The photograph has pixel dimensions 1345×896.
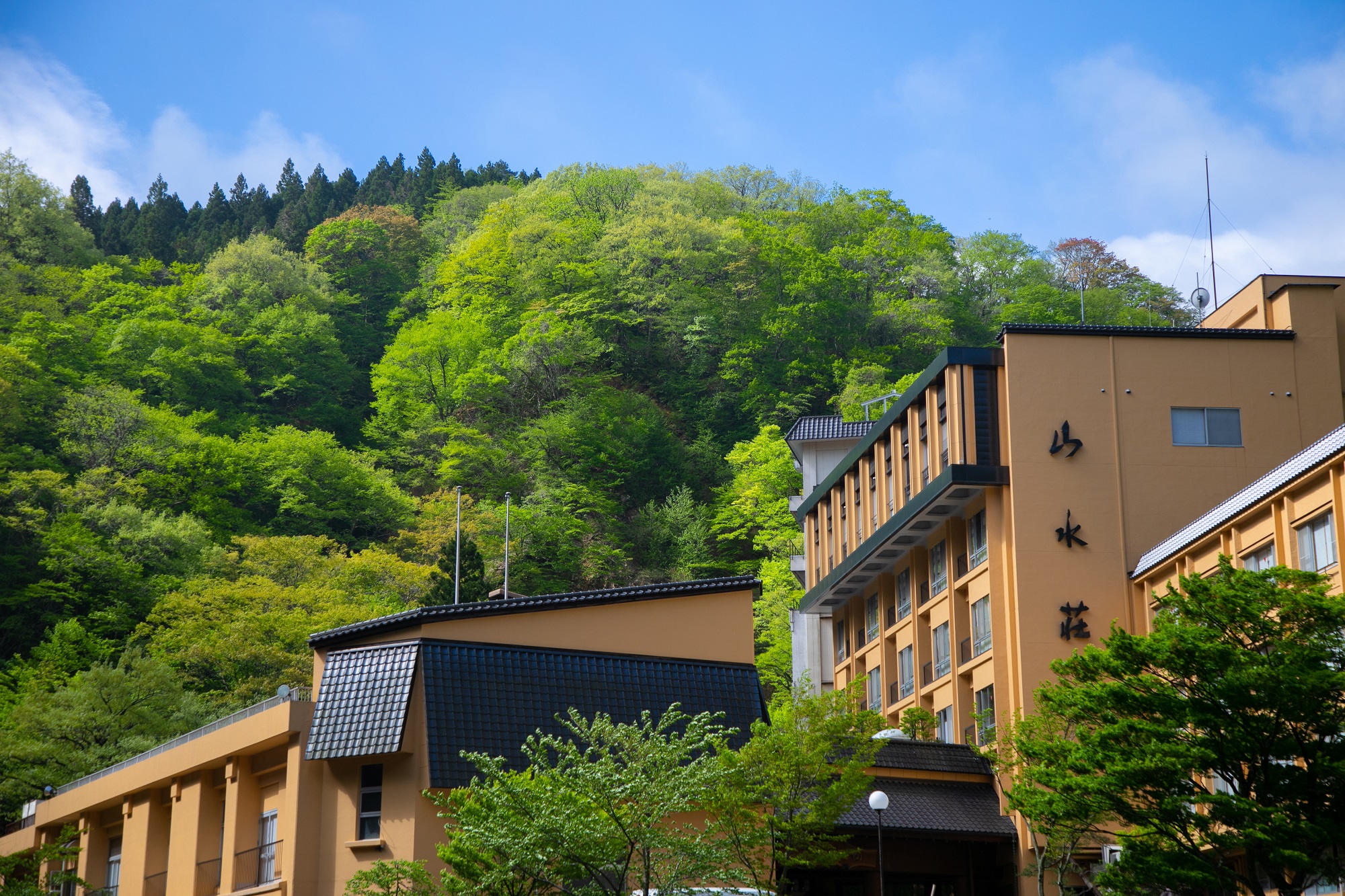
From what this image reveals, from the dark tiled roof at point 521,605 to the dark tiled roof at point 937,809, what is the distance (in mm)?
7045

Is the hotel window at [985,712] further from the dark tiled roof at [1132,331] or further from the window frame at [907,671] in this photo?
the dark tiled roof at [1132,331]

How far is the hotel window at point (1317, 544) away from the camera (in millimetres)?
28859

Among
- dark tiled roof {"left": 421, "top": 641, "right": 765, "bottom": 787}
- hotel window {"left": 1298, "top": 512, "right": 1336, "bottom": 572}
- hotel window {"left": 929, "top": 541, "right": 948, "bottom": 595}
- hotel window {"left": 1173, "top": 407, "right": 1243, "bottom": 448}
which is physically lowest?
dark tiled roof {"left": 421, "top": 641, "right": 765, "bottom": 787}

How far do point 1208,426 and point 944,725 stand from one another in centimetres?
1211

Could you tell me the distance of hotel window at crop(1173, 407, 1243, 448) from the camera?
1535 inches

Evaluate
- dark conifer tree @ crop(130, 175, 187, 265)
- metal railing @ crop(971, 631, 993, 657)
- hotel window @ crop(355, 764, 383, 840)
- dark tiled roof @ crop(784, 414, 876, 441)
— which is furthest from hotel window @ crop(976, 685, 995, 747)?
dark conifer tree @ crop(130, 175, 187, 265)

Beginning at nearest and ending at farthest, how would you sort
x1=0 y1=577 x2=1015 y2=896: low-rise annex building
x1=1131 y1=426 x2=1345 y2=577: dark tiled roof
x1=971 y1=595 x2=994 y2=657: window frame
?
x1=1131 y1=426 x2=1345 y2=577: dark tiled roof
x1=0 y1=577 x2=1015 y2=896: low-rise annex building
x1=971 y1=595 x2=994 y2=657: window frame

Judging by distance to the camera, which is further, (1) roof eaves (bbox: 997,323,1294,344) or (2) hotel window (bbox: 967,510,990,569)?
(2) hotel window (bbox: 967,510,990,569)

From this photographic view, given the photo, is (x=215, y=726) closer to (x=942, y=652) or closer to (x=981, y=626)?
(x=981, y=626)

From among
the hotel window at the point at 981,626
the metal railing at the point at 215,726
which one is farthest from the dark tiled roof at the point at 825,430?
the metal railing at the point at 215,726

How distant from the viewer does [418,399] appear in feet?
288

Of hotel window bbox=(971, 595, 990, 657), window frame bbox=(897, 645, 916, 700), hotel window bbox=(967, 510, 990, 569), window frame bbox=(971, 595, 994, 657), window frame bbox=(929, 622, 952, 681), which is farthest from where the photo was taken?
window frame bbox=(897, 645, 916, 700)

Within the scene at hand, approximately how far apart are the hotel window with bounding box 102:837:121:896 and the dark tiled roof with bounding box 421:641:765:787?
15.6m

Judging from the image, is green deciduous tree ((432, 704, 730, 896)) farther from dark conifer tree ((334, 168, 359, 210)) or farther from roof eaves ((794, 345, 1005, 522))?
dark conifer tree ((334, 168, 359, 210))
